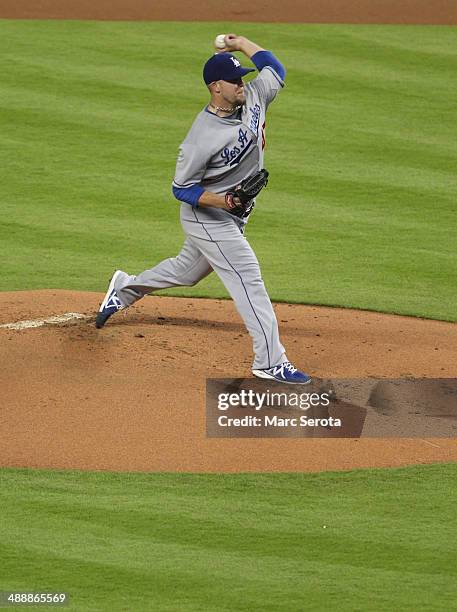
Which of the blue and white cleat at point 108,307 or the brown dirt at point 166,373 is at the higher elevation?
the blue and white cleat at point 108,307

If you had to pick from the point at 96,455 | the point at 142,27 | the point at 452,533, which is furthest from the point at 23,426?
the point at 142,27

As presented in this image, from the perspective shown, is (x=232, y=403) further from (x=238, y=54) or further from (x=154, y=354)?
(x=238, y=54)

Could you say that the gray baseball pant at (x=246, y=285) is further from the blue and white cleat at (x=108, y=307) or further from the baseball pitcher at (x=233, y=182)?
the blue and white cleat at (x=108, y=307)

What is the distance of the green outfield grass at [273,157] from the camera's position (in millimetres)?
10109

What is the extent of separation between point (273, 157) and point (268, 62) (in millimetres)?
4547

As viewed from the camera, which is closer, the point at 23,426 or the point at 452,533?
the point at 452,533

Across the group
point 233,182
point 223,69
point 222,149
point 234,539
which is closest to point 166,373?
point 233,182

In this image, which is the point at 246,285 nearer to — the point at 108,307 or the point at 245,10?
the point at 108,307

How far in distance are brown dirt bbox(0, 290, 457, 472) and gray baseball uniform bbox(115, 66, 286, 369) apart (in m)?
0.37

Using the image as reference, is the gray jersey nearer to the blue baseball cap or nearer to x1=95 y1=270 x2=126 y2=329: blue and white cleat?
the blue baseball cap

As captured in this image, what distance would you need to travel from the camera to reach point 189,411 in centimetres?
699

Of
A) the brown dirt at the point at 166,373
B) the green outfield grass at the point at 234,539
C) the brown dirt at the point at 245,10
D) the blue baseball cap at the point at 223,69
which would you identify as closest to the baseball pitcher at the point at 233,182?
the blue baseball cap at the point at 223,69

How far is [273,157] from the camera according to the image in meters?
12.2

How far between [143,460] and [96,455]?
0.81 ft
